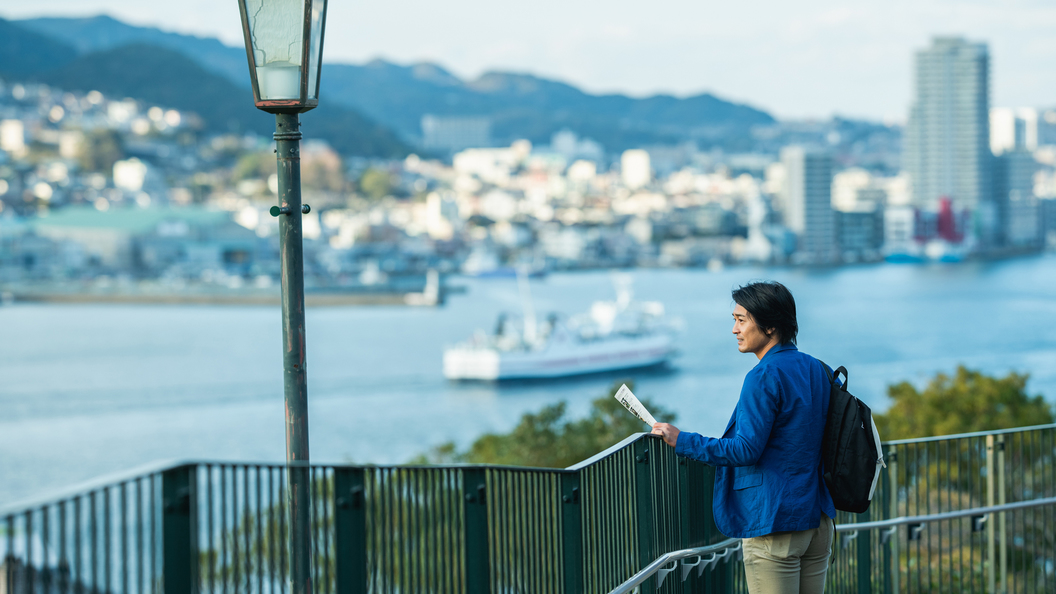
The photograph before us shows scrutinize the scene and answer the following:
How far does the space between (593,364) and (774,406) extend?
169 ft

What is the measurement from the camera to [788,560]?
2545mm

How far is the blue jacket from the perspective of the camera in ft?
7.91

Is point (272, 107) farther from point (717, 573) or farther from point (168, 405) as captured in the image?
point (168, 405)

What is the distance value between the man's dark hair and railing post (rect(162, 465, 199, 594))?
4.32ft

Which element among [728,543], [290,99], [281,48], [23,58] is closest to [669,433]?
[728,543]

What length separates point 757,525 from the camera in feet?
8.20

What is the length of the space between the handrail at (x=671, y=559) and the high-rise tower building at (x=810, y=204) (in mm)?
140959

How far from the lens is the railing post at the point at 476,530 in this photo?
8.09 ft

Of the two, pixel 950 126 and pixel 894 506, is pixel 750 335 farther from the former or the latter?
pixel 950 126

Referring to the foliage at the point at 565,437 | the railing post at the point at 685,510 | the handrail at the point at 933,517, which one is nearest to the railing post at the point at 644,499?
the railing post at the point at 685,510

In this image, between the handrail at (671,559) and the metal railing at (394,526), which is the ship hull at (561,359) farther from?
the metal railing at (394,526)

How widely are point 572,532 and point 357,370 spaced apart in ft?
162

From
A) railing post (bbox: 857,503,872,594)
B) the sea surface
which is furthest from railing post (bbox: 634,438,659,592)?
the sea surface

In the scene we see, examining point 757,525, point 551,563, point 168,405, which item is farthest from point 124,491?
point 168,405
